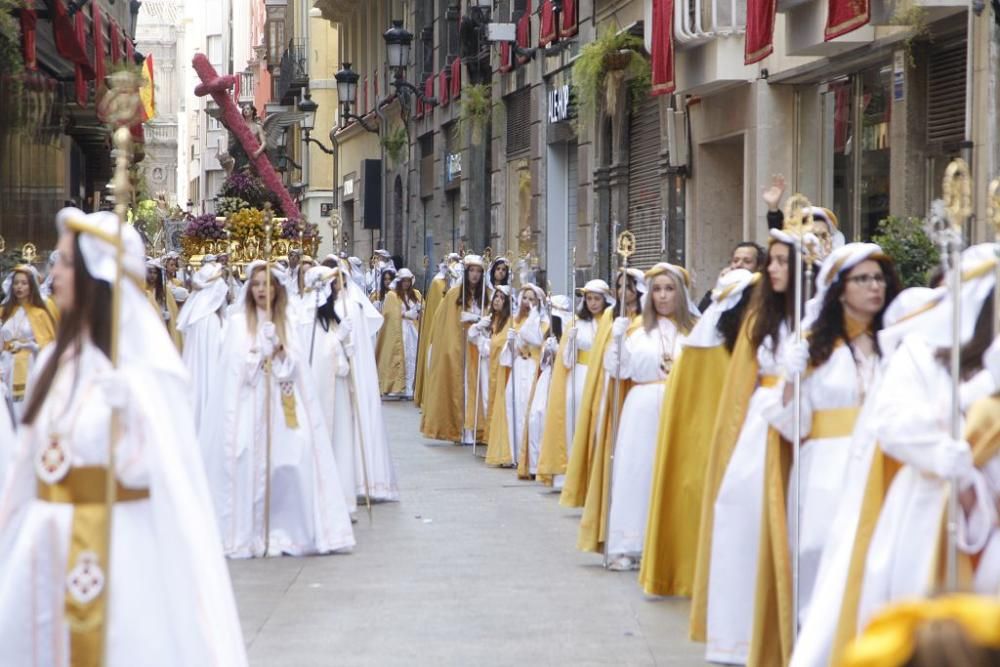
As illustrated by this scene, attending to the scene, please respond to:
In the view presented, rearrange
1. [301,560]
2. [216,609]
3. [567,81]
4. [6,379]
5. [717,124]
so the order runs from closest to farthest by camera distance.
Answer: [216,609], [301,560], [6,379], [717,124], [567,81]

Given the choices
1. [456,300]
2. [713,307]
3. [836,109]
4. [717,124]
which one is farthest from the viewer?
[456,300]

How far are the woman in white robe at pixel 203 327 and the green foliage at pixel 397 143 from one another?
2577 centimetres

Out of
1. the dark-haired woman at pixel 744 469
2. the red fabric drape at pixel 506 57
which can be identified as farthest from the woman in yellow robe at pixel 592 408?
the red fabric drape at pixel 506 57

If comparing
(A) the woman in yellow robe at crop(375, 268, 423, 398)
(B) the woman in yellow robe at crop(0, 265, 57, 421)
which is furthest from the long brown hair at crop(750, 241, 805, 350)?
(A) the woman in yellow robe at crop(375, 268, 423, 398)

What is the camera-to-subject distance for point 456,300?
69.3 feet

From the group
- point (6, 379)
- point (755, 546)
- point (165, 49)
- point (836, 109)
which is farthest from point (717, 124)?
point (165, 49)

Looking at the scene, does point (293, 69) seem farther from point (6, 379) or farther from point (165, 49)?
point (165, 49)

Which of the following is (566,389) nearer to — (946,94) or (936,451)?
(946,94)

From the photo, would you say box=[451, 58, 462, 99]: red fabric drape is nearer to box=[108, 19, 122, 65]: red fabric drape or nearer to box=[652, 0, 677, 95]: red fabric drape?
box=[108, 19, 122, 65]: red fabric drape

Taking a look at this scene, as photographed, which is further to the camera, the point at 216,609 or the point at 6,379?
the point at 6,379

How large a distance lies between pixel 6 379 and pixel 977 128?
7692 millimetres

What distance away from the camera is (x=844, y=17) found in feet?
47.6

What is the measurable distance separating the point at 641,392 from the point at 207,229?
834cm

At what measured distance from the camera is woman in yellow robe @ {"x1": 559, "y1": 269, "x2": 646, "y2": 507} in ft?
41.1
